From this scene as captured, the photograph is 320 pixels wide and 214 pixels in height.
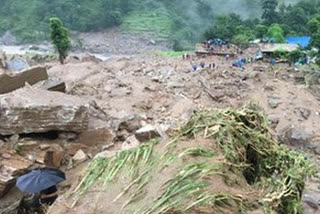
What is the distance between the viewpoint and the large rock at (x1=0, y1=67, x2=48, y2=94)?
6930 millimetres

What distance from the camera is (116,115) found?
24.3ft

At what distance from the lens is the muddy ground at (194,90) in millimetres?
11125

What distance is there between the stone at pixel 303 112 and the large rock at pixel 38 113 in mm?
7942

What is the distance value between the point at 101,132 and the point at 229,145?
3433mm

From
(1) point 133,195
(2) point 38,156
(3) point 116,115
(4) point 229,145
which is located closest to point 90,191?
(1) point 133,195

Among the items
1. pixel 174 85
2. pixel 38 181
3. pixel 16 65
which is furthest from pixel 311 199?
pixel 174 85

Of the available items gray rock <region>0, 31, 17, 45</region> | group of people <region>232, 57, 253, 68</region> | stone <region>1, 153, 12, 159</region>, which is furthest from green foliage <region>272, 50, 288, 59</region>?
gray rock <region>0, 31, 17, 45</region>

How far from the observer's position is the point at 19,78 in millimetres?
7180

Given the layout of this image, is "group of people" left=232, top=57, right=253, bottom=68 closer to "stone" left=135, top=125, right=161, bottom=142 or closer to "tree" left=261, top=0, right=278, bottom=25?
"stone" left=135, top=125, right=161, bottom=142

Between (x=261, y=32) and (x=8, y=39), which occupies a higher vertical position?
(x=261, y=32)

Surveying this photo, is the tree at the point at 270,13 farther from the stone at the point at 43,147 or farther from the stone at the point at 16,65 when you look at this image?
the stone at the point at 43,147

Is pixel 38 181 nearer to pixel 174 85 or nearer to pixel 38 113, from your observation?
pixel 38 113

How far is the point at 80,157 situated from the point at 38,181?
100 centimetres

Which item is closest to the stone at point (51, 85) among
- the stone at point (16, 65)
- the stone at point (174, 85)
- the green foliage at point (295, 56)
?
the stone at point (16, 65)
